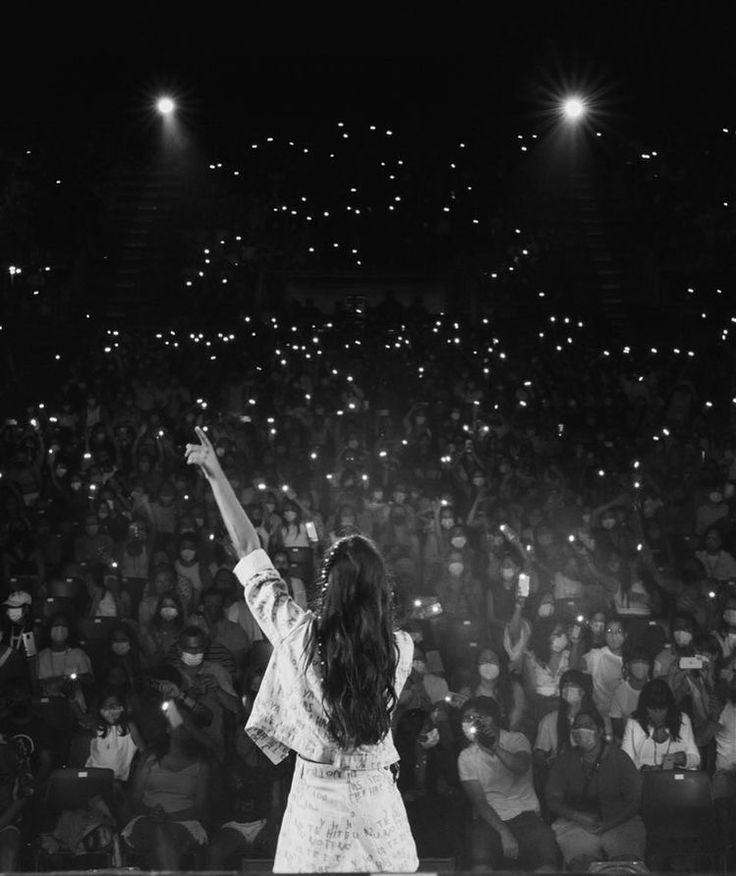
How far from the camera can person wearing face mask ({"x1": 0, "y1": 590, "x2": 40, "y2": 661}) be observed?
8.51m

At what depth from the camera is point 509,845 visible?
20.3ft

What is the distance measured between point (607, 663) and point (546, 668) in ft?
1.36

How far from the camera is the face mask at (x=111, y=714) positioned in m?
6.86

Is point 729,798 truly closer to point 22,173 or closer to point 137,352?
point 137,352

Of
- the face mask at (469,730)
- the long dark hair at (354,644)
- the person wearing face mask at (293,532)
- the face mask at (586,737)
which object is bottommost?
the face mask at (586,737)

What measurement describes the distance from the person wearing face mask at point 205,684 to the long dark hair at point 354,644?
4460 mm

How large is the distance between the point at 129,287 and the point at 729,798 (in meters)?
17.2

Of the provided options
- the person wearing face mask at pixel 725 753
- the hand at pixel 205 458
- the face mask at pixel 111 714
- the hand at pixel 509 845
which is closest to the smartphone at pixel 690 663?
the person wearing face mask at pixel 725 753

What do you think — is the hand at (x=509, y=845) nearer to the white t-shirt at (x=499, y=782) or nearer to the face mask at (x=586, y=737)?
the white t-shirt at (x=499, y=782)

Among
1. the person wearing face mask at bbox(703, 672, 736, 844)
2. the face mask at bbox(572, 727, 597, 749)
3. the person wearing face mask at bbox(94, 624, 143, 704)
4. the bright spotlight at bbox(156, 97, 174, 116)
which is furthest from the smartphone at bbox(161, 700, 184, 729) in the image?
the bright spotlight at bbox(156, 97, 174, 116)

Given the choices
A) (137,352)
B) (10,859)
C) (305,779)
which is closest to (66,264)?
(137,352)

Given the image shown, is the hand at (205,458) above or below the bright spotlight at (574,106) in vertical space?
below

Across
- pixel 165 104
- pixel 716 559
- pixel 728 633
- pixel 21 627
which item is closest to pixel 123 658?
pixel 21 627

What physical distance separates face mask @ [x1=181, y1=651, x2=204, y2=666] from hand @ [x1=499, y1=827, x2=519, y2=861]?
7.82 ft
